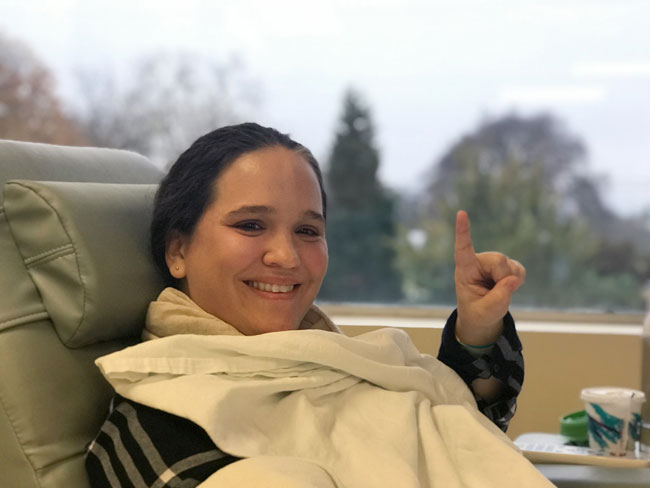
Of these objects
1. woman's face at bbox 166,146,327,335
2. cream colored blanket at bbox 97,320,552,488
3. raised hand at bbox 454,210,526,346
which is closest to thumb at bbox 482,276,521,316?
raised hand at bbox 454,210,526,346

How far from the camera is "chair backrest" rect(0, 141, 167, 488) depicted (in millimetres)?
1211

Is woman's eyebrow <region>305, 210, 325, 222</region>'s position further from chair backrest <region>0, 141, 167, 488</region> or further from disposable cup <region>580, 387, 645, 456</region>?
disposable cup <region>580, 387, 645, 456</region>

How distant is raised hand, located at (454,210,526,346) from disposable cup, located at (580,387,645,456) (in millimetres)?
481

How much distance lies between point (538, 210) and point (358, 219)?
24.4 inches

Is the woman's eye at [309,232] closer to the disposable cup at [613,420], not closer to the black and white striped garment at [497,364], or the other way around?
the black and white striped garment at [497,364]

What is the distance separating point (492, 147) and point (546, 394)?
914 mm

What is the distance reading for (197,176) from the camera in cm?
143

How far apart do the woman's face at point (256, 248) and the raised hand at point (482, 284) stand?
0.81 ft

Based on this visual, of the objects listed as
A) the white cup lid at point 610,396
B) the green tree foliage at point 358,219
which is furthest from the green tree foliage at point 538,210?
the white cup lid at point 610,396

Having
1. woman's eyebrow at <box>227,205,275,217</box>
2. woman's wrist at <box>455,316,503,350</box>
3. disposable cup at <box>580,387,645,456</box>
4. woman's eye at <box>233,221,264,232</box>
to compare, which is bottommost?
disposable cup at <box>580,387,645,456</box>

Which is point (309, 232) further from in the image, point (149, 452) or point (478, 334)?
point (149, 452)

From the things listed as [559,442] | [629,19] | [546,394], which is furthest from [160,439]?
[629,19]

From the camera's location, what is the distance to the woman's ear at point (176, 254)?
56.6 inches

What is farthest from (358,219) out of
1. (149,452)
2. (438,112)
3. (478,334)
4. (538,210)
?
(149,452)
